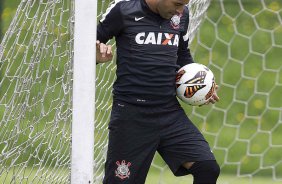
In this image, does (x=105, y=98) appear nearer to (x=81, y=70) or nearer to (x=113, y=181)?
(x=113, y=181)

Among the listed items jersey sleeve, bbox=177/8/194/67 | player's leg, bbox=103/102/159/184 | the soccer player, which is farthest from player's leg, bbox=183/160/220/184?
jersey sleeve, bbox=177/8/194/67

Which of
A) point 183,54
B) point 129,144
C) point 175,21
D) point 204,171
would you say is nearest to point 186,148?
point 204,171

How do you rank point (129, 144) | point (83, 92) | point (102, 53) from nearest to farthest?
point (83, 92) → point (102, 53) → point (129, 144)

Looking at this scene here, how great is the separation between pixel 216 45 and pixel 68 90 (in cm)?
342

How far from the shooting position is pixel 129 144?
4297mm

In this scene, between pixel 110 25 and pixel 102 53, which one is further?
pixel 110 25

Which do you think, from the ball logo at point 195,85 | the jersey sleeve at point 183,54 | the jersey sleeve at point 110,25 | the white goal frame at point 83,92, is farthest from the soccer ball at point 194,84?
the white goal frame at point 83,92

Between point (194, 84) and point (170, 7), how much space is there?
1.36 ft

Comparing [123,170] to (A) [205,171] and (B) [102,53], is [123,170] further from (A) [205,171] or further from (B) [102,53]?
(B) [102,53]

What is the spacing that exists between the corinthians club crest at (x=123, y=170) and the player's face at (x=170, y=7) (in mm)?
740

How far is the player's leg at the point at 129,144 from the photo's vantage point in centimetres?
428

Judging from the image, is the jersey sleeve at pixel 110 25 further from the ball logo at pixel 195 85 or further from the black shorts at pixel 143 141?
the ball logo at pixel 195 85

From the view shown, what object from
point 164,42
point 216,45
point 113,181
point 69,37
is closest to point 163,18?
point 164,42

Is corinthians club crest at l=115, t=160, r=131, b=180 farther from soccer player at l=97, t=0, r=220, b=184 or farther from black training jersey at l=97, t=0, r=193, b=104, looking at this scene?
black training jersey at l=97, t=0, r=193, b=104
